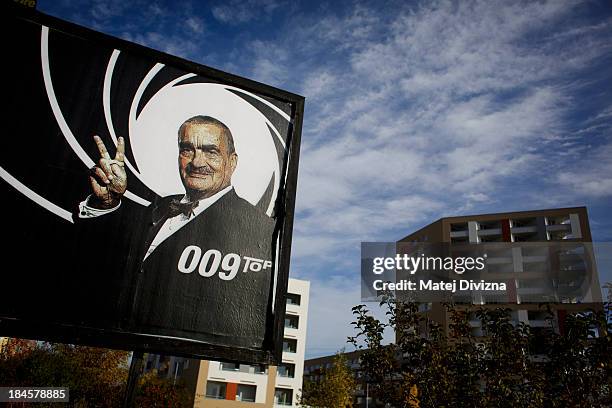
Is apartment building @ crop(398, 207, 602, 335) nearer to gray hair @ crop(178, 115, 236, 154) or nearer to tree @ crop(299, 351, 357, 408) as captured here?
tree @ crop(299, 351, 357, 408)

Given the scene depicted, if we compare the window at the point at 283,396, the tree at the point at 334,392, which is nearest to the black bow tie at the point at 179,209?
the tree at the point at 334,392

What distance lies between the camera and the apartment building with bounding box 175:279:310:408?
120 feet

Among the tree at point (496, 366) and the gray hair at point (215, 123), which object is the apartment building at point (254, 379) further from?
the gray hair at point (215, 123)

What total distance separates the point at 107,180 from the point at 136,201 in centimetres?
24

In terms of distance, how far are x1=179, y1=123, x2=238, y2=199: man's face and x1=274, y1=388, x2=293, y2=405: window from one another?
129ft

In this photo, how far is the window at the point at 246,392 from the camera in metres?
37.5

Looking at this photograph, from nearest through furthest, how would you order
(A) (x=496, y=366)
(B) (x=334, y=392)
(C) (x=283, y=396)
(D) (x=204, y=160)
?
1. (D) (x=204, y=160)
2. (A) (x=496, y=366)
3. (B) (x=334, y=392)
4. (C) (x=283, y=396)

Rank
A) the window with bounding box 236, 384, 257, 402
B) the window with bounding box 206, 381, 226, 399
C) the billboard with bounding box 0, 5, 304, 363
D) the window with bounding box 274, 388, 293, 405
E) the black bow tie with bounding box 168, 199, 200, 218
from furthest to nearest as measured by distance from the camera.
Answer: the window with bounding box 274, 388, 293, 405 < the window with bounding box 236, 384, 257, 402 < the window with bounding box 206, 381, 226, 399 < the black bow tie with bounding box 168, 199, 200, 218 < the billboard with bounding box 0, 5, 304, 363

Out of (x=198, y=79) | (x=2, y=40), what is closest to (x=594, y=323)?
(x=198, y=79)

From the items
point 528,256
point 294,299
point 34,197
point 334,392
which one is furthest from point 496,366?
point 528,256

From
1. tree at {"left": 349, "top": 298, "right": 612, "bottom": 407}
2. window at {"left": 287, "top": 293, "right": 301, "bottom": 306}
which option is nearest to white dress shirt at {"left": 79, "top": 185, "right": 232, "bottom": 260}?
tree at {"left": 349, "top": 298, "right": 612, "bottom": 407}

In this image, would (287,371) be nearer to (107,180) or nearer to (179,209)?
(179,209)

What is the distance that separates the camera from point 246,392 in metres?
37.8

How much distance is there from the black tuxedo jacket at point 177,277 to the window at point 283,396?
3904 cm
